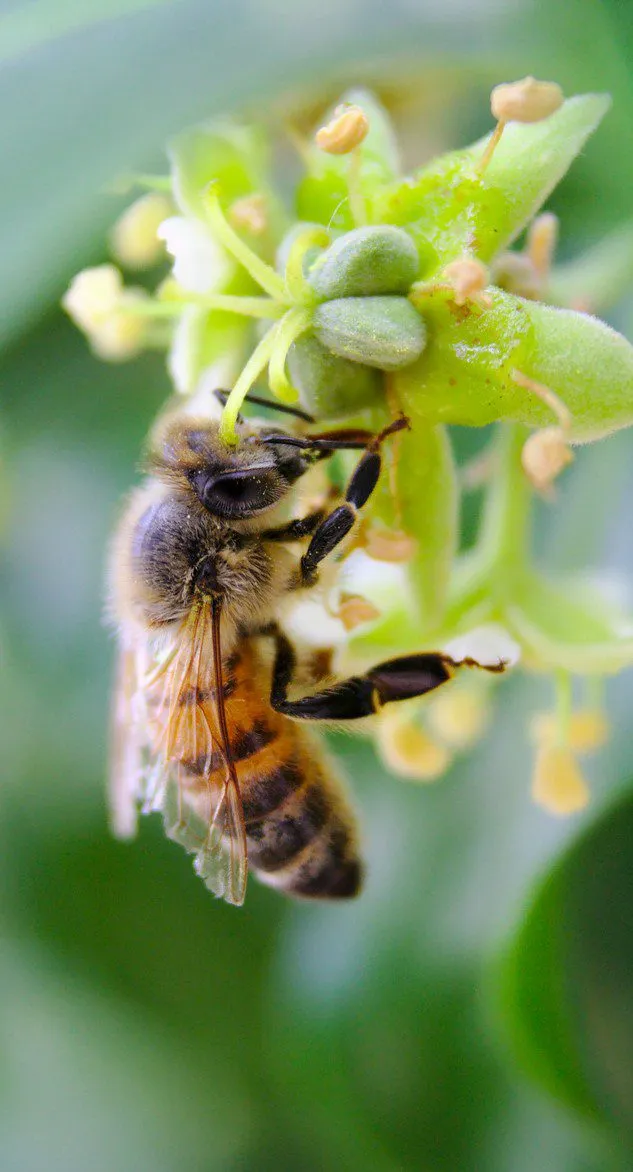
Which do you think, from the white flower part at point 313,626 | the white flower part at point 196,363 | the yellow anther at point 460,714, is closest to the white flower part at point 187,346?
the white flower part at point 196,363

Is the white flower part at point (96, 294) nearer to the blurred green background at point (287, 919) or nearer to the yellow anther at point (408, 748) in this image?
the blurred green background at point (287, 919)

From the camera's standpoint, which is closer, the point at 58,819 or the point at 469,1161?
the point at 469,1161

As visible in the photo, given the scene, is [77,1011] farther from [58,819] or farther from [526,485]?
[526,485]

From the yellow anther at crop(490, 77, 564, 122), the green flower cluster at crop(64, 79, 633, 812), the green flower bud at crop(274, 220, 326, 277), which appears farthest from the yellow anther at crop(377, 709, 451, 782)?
the yellow anther at crop(490, 77, 564, 122)

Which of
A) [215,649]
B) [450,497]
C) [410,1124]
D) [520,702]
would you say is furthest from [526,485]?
[410,1124]

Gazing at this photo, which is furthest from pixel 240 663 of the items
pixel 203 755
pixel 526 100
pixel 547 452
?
pixel 526 100

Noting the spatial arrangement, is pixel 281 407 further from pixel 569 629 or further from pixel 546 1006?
pixel 546 1006

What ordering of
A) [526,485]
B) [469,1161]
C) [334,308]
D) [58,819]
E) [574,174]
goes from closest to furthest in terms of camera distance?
[334,308] → [526,485] → [574,174] → [469,1161] → [58,819]
